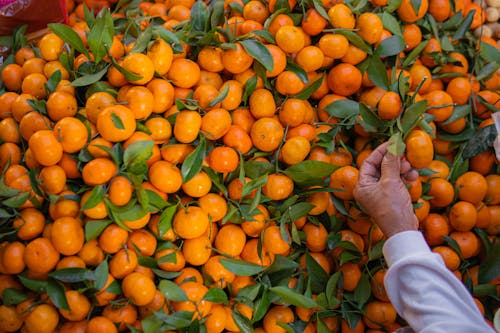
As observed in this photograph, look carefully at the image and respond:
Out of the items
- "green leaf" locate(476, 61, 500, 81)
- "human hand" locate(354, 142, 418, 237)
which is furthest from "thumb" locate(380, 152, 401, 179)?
"green leaf" locate(476, 61, 500, 81)

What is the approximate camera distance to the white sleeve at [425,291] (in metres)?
0.96

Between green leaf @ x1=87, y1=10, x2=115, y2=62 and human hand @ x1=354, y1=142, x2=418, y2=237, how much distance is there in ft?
2.67

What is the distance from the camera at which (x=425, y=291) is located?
102 centimetres

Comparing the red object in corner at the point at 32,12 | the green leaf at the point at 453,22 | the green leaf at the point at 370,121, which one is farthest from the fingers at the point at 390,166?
the red object in corner at the point at 32,12

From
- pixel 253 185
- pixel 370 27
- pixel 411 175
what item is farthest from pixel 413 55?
pixel 253 185

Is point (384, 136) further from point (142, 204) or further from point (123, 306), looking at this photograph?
point (123, 306)

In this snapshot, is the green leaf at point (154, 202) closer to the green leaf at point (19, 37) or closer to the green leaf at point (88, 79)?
the green leaf at point (88, 79)

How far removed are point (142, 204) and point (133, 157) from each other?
0.41 feet

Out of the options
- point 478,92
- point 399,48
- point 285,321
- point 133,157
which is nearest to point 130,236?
point 133,157

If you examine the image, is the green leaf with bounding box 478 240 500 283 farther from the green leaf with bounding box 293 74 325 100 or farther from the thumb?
the green leaf with bounding box 293 74 325 100

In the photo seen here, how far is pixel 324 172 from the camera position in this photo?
1.36m

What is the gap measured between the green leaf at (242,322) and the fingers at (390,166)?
0.54m

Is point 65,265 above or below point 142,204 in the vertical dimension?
below

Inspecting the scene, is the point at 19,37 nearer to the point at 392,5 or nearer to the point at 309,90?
the point at 309,90
